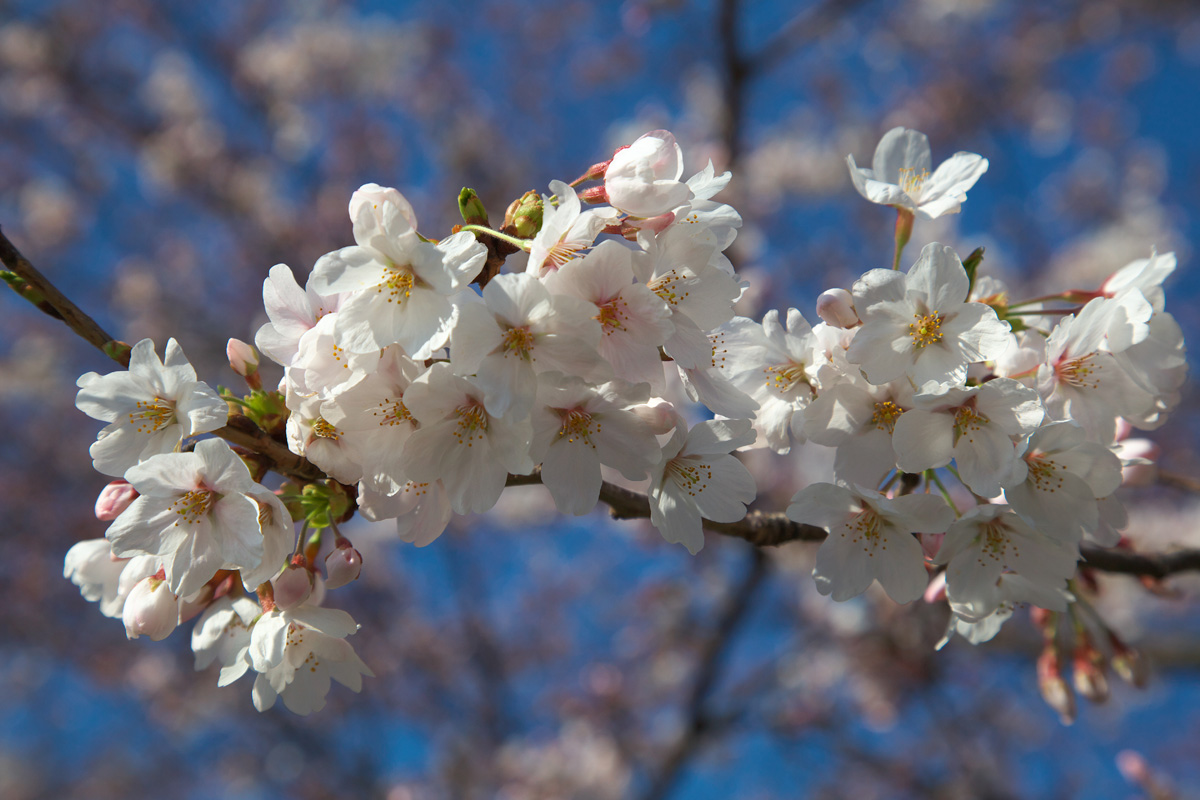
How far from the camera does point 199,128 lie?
816cm

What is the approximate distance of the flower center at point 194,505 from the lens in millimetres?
1190

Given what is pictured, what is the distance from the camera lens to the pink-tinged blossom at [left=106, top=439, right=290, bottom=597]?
3.82 feet

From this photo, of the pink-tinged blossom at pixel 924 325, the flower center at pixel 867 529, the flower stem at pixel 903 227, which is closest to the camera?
the pink-tinged blossom at pixel 924 325

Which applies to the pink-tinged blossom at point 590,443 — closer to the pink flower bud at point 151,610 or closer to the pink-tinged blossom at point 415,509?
the pink-tinged blossom at point 415,509

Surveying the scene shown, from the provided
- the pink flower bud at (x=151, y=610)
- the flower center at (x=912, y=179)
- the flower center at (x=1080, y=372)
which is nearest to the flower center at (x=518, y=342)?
the pink flower bud at (x=151, y=610)

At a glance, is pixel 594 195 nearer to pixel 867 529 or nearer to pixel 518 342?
pixel 518 342

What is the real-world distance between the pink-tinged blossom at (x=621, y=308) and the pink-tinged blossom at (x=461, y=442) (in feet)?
0.62

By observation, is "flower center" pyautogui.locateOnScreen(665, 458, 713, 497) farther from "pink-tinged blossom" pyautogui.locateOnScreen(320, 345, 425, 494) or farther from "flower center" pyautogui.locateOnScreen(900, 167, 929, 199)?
"flower center" pyautogui.locateOnScreen(900, 167, 929, 199)

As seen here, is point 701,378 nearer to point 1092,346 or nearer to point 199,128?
point 1092,346

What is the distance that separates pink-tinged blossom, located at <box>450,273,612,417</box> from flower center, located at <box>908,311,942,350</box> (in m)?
0.55

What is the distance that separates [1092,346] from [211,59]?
9721 mm

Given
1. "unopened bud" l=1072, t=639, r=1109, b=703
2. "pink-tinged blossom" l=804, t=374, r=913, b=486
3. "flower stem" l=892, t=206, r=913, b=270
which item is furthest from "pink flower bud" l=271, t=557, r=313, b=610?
"unopened bud" l=1072, t=639, r=1109, b=703

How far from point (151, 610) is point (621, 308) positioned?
3.14ft

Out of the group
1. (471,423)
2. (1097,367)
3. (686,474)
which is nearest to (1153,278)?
(1097,367)
